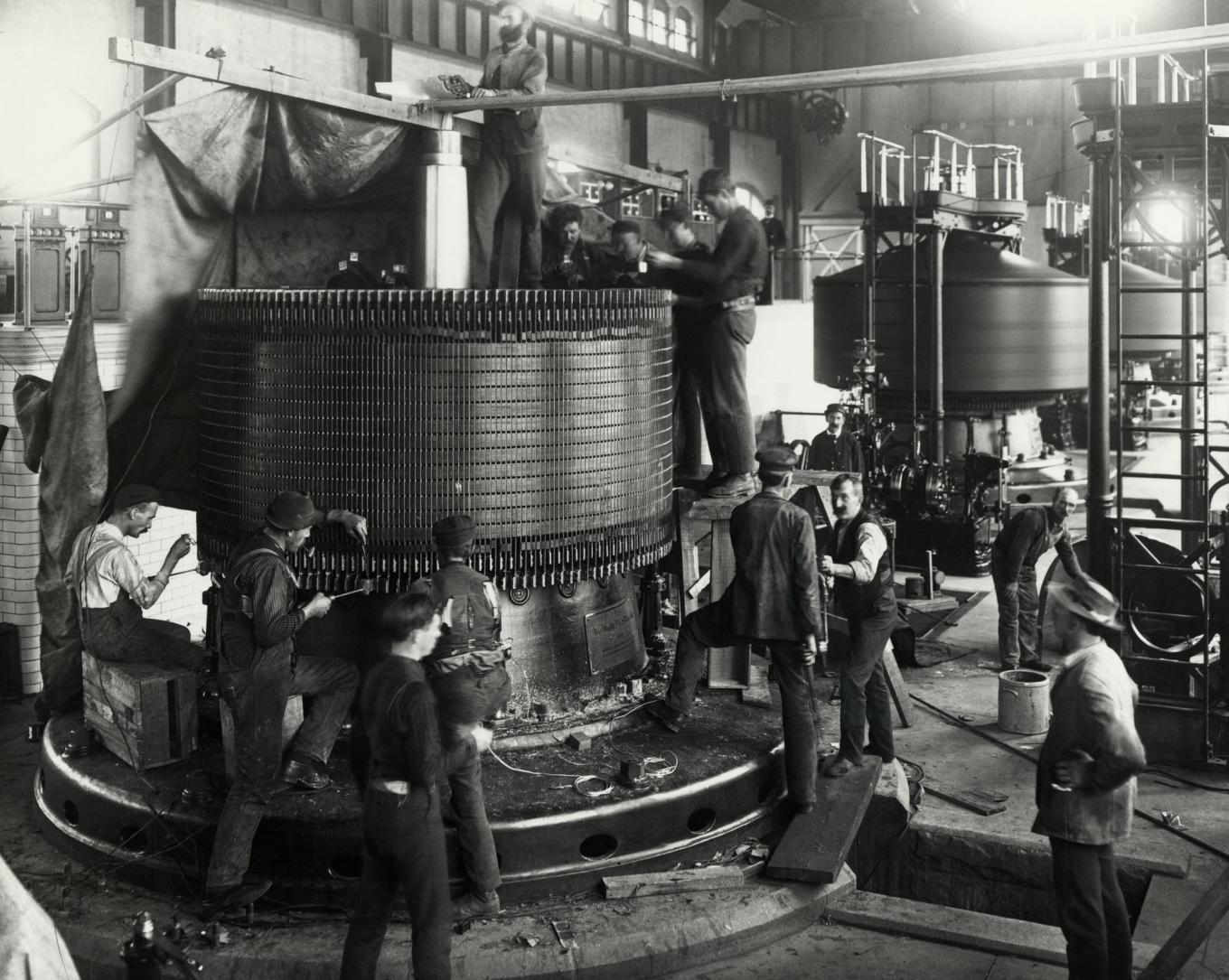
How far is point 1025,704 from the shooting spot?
8.63 m

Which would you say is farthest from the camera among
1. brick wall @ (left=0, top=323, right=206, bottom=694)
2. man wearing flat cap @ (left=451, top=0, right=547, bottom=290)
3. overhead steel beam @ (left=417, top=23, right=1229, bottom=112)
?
brick wall @ (left=0, top=323, right=206, bottom=694)

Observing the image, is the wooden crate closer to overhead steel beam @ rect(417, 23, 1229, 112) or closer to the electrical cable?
overhead steel beam @ rect(417, 23, 1229, 112)

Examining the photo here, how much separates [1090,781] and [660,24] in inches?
977

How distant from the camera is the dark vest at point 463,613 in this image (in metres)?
5.88

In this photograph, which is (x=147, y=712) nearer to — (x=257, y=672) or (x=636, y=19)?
(x=257, y=672)

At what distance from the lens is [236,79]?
6520 mm

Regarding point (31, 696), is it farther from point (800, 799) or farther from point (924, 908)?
point (924, 908)

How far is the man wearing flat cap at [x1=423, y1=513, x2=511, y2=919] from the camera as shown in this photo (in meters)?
5.71

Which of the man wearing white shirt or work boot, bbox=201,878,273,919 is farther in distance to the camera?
the man wearing white shirt

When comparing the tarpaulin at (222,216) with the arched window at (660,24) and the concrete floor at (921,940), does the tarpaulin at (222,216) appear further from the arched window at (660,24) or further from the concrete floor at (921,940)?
the arched window at (660,24)

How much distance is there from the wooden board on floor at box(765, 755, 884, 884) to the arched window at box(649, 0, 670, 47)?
883 inches

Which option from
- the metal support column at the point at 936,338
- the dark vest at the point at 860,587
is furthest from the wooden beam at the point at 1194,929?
the metal support column at the point at 936,338

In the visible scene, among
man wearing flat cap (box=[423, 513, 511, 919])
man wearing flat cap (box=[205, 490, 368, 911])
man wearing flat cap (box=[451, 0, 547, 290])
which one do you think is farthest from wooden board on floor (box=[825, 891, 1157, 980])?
man wearing flat cap (box=[451, 0, 547, 290])

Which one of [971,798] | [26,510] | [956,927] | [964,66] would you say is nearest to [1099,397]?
Answer: [971,798]
